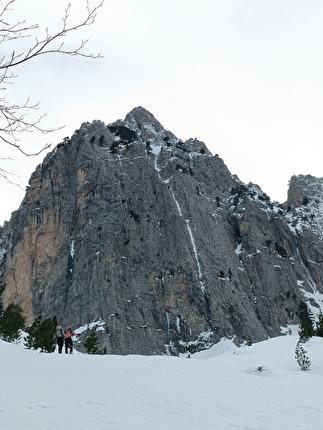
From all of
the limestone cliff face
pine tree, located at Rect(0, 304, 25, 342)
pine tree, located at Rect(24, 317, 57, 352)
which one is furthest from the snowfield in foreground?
the limestone cliff face

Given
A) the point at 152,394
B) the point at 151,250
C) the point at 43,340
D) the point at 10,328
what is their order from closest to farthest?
the point at 152,394, the point at 43,340, the point at 10,328, the point at 151,250

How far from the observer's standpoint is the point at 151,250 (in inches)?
3543

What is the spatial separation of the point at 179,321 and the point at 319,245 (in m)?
58.0

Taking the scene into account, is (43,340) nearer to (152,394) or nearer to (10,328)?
(10,328)

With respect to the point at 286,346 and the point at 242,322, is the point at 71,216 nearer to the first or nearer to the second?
the point at 242,322

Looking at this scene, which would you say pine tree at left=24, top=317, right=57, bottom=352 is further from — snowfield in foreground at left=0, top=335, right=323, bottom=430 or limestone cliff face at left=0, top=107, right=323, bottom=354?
limestone cliff face at left=0, top=107, right=323, bottom=354

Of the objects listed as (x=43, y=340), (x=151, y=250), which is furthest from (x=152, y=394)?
(x=151, y=250)

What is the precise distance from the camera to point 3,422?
6.29 m

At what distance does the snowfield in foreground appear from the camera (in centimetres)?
724

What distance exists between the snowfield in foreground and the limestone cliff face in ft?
185

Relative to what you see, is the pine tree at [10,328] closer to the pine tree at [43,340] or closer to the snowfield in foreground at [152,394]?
the pine tree at [43,340]

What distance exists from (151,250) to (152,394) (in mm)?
79839

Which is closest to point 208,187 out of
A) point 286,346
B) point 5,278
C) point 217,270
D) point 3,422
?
point 217,270

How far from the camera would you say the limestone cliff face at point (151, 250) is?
79438 millimetres
